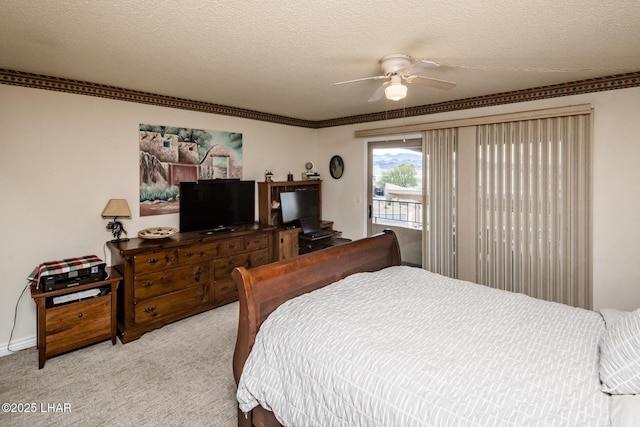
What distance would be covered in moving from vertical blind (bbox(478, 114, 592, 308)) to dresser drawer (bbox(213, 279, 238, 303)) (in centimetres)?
305

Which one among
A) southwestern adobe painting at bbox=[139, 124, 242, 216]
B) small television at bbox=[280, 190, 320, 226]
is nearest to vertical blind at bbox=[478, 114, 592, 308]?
small television at bbox=[280, 190, 320, 226]

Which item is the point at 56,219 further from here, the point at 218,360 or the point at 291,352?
the point at 291,352

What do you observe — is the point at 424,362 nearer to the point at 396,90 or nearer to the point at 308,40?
the point at 396,90

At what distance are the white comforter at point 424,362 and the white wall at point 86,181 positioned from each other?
5.75ft

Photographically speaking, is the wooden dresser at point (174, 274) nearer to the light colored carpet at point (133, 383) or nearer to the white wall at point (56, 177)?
the light colored carpet at point (133, 383)

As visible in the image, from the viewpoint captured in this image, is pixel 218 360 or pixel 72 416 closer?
pixel 72 416

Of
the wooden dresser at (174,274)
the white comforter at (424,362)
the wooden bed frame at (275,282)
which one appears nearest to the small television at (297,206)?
the wooden dresser at (174,274)

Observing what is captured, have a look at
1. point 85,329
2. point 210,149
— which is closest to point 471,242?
point 210,149

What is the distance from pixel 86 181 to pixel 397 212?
3934 millimetres

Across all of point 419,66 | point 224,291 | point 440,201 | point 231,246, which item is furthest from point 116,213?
point 440,201

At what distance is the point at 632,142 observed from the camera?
3.12 m

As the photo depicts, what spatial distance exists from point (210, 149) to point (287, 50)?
227 cm

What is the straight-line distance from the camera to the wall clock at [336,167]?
547cm

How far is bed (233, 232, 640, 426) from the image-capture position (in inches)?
50.1
